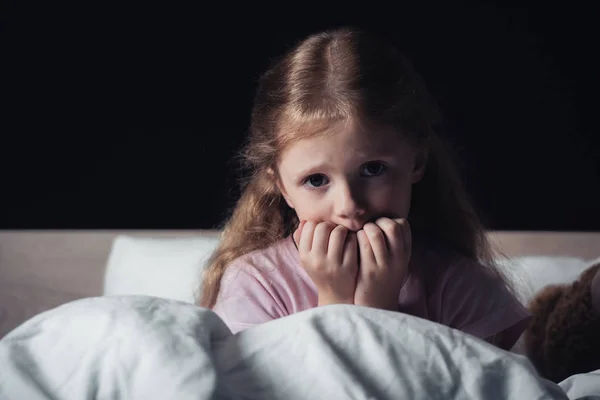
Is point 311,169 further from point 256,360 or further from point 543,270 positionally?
point 543,270

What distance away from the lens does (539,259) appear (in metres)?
1.37

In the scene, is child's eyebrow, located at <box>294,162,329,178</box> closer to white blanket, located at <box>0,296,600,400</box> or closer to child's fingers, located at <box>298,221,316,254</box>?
child's fingers, located at <box>298,221,316,254</box>

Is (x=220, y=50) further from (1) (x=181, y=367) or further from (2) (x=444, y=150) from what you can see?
(1) (x=181, y=367)

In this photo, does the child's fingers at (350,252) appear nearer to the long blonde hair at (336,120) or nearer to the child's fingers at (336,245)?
the child's fingers at (336,245)

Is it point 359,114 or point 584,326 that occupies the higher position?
point 359,114

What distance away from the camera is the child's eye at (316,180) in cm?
89

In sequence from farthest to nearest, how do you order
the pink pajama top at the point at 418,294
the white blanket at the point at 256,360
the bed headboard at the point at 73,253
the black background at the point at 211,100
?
the black background at the point at 211,100 → the bed headboard at the point at 73,253 → the pink pajama top at the point at 418,294 → the white blanket at the point at 256,360

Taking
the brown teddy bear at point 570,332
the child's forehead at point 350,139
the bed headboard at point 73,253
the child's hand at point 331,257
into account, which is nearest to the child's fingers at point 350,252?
the child's hand at point 331,257

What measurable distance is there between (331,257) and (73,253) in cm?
92

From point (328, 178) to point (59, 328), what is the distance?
374 mm

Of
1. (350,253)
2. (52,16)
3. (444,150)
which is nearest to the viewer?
(350,253)

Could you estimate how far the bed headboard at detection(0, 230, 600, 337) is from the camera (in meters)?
1.56

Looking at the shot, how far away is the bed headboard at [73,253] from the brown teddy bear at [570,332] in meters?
0.35

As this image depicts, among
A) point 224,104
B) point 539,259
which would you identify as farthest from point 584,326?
point 224,104
